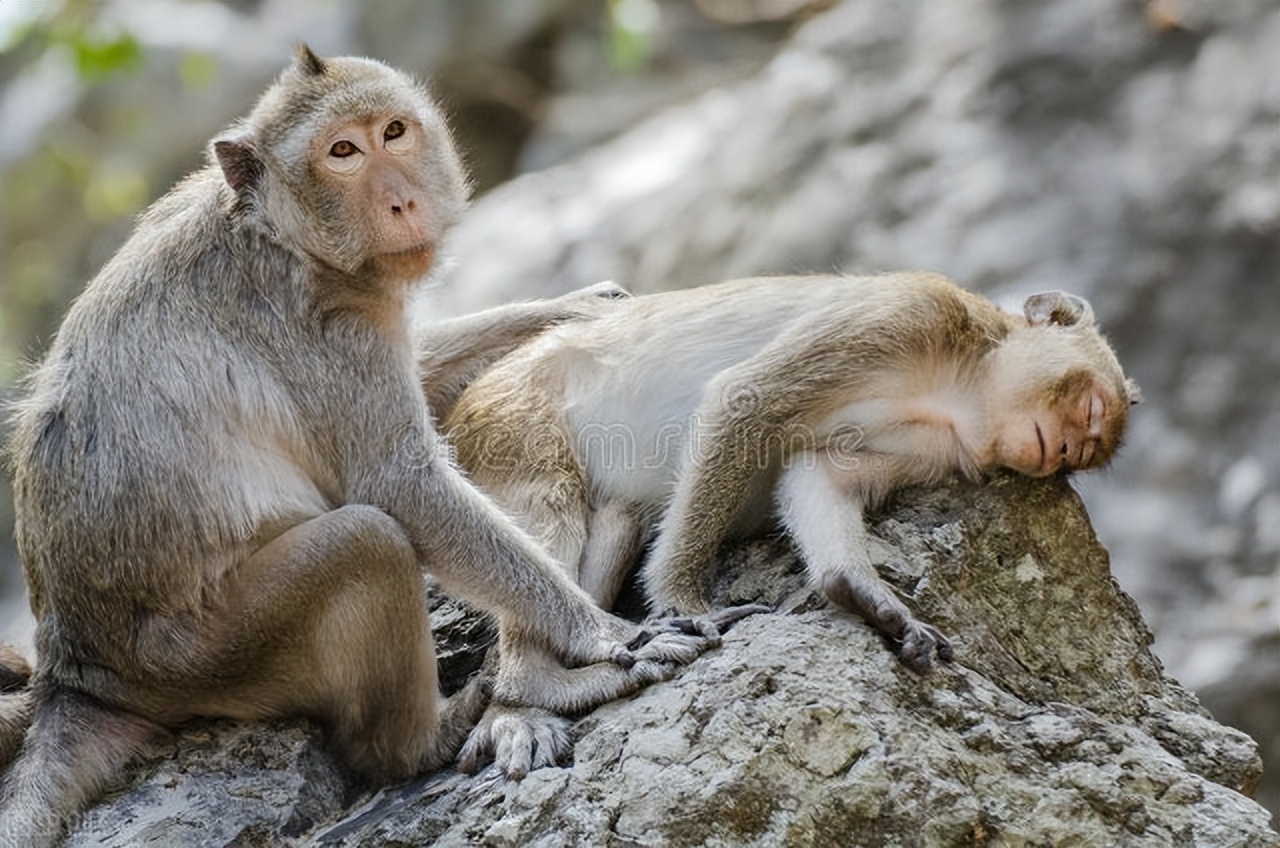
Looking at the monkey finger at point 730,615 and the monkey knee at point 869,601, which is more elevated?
the monkey knee at point 869,601

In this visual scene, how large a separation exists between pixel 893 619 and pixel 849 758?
2.03ft

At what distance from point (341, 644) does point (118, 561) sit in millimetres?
834

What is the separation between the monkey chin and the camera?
240 inches

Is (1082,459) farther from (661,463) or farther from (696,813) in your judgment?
(696,813)

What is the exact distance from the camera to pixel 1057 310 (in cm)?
712

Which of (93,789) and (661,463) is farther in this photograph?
(661,463)

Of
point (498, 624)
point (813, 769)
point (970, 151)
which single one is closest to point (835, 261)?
point (970, 151)

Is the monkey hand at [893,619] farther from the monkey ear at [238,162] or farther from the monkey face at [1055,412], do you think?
the monkey ear at [238,162]

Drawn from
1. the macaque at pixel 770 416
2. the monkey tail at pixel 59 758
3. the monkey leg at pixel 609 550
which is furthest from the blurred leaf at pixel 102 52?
the monkey tail at pixel 59 758

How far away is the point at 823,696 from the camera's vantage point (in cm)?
541

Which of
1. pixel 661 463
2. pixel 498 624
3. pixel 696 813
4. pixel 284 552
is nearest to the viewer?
pixel 696 813

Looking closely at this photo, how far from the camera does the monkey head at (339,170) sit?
6.00 metres

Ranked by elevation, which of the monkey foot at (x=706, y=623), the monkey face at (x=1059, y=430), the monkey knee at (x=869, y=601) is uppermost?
the monkey face at (x=1059, y=430)

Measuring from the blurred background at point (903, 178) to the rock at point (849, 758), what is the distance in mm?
2698
